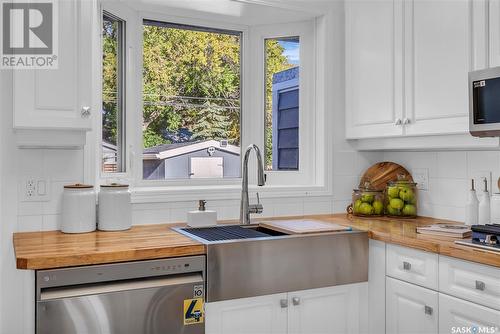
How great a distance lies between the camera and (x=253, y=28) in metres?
2.85

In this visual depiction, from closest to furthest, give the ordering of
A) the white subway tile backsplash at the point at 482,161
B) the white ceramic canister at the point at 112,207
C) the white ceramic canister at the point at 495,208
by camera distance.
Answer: the white ceramic canister at the point at 495,208 < the white ceramic canister at the point at 112,207 < the white subway tile backsplash at the point at 482,161

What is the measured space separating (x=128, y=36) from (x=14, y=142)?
2.86 ft

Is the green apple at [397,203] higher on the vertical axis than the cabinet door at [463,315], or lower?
higher

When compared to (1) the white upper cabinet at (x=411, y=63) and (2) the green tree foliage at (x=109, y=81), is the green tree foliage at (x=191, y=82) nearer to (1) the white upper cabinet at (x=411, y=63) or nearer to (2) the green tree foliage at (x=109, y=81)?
(2) the green tree foliage at (x=109, y=81)

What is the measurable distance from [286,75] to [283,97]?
0.47ft

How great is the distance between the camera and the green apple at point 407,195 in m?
2.56

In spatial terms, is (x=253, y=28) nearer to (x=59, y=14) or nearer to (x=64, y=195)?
(x=59, y=14)

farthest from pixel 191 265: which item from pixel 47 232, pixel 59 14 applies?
pixel 59 14

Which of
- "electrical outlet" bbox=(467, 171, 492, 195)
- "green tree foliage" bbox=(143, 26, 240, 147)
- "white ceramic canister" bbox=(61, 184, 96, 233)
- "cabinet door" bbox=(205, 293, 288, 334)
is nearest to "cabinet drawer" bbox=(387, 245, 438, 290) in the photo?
"cabinet door" bbox=(205, 293, 288, 334)

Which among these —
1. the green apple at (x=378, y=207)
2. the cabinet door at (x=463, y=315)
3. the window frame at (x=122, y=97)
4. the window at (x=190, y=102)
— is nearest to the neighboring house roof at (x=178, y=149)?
the window at (x=190, y=102)

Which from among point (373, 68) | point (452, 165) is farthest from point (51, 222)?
point (452, 165)

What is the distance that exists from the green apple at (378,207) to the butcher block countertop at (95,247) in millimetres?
1211

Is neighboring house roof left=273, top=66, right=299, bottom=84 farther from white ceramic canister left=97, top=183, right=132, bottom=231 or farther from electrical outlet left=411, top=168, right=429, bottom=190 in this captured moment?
white ceramic canister left=97, top=183, right=132, bottom=231

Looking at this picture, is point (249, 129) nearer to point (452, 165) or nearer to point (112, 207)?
point (112, 207)
